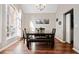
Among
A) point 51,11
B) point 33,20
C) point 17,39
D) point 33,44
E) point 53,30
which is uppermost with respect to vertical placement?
point 51,11

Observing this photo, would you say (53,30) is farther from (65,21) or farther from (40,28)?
(65,21)

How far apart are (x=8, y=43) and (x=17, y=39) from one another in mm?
320

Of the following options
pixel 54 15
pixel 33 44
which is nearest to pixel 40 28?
pixel 54 15

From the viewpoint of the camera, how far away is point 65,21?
4.99 metres

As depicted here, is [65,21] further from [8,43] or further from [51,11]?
[8,43]

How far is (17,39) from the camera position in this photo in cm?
312

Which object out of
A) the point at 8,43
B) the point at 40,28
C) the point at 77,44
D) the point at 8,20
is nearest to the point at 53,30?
the point at 40,28

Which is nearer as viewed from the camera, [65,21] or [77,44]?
[77,44]

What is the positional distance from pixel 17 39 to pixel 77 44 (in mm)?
1644
